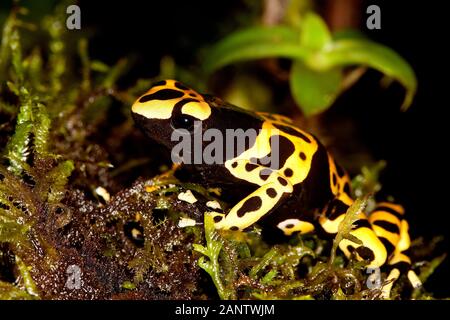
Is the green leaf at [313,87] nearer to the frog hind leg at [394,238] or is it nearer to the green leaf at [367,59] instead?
the green leaf at [367,59]

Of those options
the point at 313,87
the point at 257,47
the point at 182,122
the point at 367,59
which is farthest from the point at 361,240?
the point at 257,47

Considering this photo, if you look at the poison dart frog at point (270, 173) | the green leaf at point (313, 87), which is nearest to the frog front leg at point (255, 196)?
the poison dart frog at point (270, 173)

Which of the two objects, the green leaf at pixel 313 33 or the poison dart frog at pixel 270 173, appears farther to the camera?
the green leaf at pixel 313 33

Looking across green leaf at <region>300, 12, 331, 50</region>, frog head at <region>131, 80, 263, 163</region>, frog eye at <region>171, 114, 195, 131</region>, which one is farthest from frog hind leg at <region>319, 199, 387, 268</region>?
green leaf at <region>300, 12, 331, 50</region>

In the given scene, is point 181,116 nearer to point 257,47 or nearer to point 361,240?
point 361,240

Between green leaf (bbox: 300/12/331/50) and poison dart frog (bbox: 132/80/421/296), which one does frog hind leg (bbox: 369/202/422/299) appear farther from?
green leaf (bbox: 300/12/331/50)

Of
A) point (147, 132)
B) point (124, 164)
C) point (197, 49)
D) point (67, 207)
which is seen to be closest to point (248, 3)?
point (197, 49)
